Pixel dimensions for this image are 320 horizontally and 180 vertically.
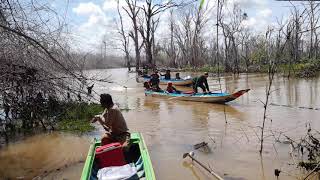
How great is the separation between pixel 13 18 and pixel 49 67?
1811 mm

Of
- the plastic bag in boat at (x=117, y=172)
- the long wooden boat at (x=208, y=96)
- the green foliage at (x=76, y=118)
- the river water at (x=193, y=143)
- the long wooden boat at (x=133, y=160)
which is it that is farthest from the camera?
the long wooden boat at (x=208, y=96)

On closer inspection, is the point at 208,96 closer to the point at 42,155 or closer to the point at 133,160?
the point at 42,155

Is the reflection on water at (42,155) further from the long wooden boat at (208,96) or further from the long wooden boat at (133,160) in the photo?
the long wooden boat at (208,96)

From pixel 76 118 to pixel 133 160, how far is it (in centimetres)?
670

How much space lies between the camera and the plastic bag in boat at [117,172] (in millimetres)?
5838

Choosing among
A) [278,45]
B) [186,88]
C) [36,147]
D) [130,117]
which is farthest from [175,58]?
[278,45]

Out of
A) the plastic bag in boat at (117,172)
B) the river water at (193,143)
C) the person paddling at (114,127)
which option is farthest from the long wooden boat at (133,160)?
the river water at (193,143)

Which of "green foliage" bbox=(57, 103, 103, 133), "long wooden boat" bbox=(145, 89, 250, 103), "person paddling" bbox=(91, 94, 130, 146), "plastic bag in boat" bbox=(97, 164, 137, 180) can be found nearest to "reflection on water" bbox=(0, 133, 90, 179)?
"green foliage" bbox=(57, 103, 103, 133)

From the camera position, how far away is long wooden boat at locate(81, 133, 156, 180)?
5682 millimetres

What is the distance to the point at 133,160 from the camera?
23.4 ft

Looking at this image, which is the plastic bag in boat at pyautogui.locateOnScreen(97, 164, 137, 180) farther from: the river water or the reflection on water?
the reflection on water

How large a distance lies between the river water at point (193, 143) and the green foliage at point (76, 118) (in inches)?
19.1

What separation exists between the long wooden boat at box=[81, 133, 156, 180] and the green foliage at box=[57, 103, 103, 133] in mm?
4612

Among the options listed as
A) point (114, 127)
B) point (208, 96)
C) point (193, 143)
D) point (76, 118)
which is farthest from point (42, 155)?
point (208, 96)
